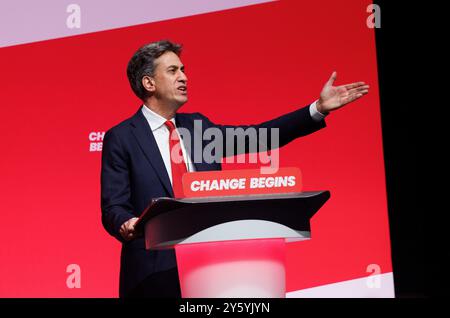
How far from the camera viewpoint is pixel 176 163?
2.38 metres

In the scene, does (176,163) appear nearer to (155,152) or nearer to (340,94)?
(155,152)

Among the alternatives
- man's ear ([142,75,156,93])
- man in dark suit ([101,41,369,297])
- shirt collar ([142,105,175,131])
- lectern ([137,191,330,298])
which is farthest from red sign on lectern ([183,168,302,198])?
man's ear ([142,75,156,93])

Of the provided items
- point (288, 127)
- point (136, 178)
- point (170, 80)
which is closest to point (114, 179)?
point (136, 178)

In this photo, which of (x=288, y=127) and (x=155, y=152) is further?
(x=288, y=127)

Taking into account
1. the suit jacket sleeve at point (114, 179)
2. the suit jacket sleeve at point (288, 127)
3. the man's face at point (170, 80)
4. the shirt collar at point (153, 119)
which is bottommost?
the suit jacket sleeve at point (114, 179)

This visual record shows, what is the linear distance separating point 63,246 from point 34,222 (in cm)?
20

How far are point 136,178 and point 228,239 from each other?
2.43 feet

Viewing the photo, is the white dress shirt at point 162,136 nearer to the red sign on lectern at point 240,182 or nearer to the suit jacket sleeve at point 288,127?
the suit jacket sleeve at point 288,127

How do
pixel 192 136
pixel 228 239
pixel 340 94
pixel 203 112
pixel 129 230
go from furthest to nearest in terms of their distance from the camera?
pixel 203 112
pixel 192 136
pixel 340 94
pixel 129 230
pixel 228 239

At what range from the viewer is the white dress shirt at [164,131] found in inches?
94.6

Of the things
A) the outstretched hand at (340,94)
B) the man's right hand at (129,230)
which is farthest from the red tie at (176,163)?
the outstretched hand at (340,94)

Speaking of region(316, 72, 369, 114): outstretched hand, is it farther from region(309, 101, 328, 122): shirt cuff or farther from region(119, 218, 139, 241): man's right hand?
region(119, 218, 139, 241): man's right hand

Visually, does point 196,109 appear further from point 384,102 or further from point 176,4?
point 384,102
